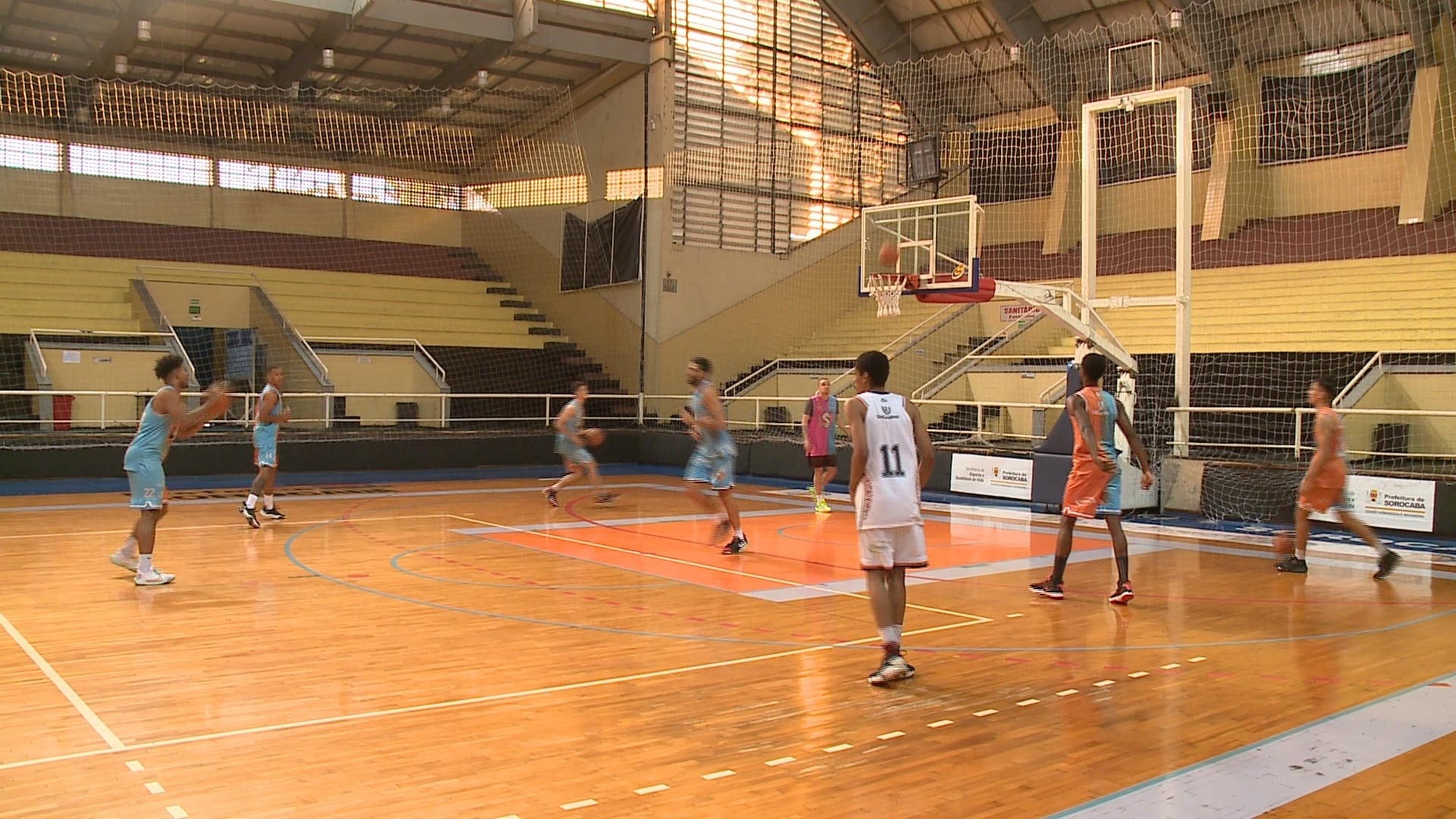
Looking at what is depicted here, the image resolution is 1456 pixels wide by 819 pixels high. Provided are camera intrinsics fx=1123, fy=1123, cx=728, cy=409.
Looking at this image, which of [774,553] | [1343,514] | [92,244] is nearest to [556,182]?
[92,244]

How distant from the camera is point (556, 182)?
2492 centimetres

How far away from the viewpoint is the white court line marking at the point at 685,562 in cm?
800

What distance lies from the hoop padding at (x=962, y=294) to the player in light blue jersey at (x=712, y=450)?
193 inches

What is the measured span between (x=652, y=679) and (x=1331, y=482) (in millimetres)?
6377

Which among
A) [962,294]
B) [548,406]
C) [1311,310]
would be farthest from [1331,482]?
[548,406]

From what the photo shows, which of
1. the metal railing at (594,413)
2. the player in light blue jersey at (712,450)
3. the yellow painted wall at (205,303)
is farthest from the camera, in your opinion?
the yellow painted wall at (205,303)

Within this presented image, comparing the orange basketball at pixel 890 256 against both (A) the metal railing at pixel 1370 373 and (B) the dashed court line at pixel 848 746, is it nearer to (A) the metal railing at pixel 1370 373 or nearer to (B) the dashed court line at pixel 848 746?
(A) the metal railing at pixel 1370 373

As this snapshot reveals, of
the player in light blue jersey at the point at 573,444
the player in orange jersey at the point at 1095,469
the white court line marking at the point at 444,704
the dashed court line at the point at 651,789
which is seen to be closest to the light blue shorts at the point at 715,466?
the player in orange jersey at the point at 1095,469

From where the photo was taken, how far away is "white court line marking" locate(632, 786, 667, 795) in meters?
4.23

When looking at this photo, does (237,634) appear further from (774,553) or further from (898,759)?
(774,553)

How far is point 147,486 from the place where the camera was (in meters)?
8.55

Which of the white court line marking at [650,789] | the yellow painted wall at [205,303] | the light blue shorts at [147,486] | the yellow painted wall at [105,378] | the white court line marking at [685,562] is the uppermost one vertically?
the yellow painted wall at [205,303]

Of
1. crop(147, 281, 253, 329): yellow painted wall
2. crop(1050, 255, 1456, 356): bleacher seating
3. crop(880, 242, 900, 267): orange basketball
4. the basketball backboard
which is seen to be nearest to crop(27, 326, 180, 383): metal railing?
crop(147, 281, 253, 329): yellow painted wall

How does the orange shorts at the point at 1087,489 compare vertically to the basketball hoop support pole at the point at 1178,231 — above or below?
below
